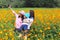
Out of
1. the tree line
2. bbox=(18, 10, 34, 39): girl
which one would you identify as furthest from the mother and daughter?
the tree line

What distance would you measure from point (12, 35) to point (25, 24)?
1.72 ft

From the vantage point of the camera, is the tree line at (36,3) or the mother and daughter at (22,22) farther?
the tree line at (36,3)

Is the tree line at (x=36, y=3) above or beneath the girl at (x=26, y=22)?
beneath

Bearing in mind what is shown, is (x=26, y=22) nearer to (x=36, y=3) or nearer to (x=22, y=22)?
(x=22, y=22)

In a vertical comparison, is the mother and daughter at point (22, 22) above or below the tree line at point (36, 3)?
above

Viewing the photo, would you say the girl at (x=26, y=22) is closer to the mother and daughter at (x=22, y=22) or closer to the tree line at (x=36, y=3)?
the mother and daughter at (x=22, y=22)

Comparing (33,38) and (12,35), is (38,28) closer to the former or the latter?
(33,38)

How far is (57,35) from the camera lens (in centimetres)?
835

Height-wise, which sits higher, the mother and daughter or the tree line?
the mother and daughter

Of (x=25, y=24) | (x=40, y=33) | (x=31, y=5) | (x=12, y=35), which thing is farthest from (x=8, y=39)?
(x=31, y=5)

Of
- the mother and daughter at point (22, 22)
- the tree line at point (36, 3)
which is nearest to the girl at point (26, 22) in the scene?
the mother and daughter at point (22, 22)

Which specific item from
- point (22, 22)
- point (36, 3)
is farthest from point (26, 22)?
point (36, 3)

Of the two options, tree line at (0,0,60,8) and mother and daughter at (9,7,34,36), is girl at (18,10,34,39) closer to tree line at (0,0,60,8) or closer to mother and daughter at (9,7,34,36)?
mother and daughter at (9,7,34,36)

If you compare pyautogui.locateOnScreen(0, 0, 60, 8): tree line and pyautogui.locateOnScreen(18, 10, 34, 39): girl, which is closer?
pyautogui.locateOnScreen(18, 10, 34, 39): girl
